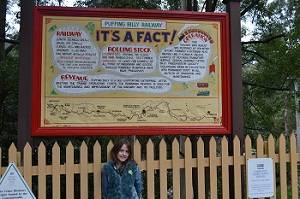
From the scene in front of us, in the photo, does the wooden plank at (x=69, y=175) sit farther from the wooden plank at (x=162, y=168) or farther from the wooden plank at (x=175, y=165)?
the wooden plank at (x=175, y=165)

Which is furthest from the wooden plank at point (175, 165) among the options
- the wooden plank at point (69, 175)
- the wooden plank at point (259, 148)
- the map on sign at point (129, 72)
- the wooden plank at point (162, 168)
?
the wooden plank at point (69, 175)

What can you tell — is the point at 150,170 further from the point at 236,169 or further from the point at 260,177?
the point at 260,177

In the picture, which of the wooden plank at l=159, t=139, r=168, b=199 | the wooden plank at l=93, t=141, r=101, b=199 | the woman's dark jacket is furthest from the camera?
the wooden plank at l=159, t=139, r=168, b=199

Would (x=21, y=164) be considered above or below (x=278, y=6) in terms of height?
below

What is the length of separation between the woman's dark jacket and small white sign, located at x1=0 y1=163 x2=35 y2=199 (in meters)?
0.83

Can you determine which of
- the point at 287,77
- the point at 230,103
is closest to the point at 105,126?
the point at 230,103

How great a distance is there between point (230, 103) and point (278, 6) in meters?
6.24

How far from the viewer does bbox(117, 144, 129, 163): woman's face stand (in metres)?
5.13

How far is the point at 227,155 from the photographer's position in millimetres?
5832

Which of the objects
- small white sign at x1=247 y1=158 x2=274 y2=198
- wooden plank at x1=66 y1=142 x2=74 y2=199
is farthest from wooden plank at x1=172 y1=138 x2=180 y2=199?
wooden plank at x1=66 y1=142 x2=74 y2=199

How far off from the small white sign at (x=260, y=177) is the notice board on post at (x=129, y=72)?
1.83 ft

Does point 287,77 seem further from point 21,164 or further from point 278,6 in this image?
point 21,164

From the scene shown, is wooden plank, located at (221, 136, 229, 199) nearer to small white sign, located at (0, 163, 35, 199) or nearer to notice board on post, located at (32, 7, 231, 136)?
notice board on post, located at (32, 7, 231, 136)

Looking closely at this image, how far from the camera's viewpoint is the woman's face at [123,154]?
5.13 metres
